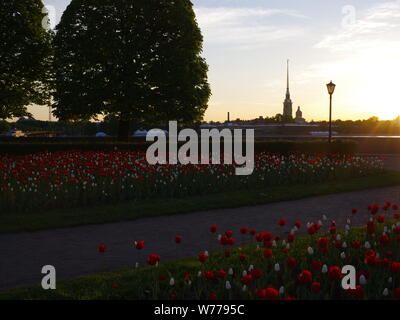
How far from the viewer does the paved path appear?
7.36m

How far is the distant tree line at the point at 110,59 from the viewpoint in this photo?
98.7 feet

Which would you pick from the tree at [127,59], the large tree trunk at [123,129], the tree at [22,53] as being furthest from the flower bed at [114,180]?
the tree at [22,53]

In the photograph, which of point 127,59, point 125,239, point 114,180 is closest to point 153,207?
point 114,180

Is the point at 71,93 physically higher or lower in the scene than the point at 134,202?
higher

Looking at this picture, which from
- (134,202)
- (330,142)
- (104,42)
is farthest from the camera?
(104,42)

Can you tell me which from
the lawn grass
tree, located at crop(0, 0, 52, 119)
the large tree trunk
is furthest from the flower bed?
tree, located at crop(0, 0, 52, 119)

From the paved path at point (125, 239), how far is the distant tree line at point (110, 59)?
18668 millimetres

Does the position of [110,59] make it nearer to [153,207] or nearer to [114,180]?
[114,180]

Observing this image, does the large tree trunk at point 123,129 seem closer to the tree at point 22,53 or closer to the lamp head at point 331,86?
the tree at point 22,53

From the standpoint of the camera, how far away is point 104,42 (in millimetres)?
30219
